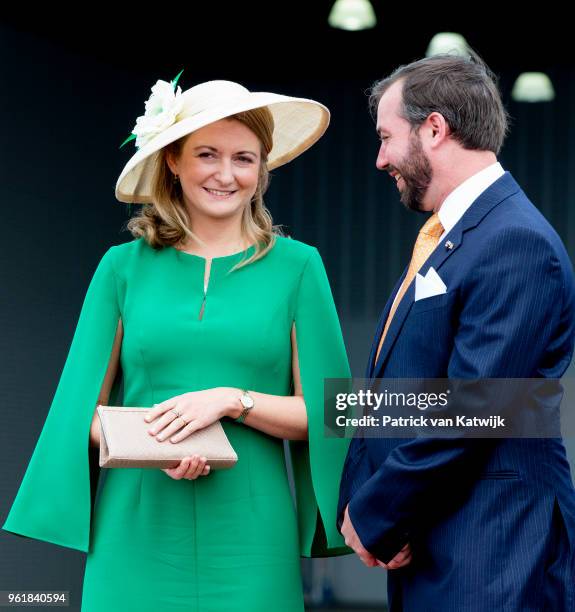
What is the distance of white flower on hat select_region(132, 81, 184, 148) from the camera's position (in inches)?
117

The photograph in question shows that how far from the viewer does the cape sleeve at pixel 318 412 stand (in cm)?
292

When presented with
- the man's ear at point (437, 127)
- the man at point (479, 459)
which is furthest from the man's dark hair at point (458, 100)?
the man at point (479, 459)

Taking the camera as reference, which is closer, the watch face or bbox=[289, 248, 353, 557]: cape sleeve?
the watch face

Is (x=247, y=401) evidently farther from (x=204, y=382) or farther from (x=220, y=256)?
(x=220, y=256)

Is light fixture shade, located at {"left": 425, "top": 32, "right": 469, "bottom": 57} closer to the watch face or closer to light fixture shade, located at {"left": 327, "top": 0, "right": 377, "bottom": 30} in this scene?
light fixture shade, located at {"left": 327, "top": 0, "right": 377, "bottom": 30}

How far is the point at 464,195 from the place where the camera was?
2711 millimetres

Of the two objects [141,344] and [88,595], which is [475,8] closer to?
[141,344]

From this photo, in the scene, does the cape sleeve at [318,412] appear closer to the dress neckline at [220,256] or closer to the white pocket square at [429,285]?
the dress neckline at [220,256]

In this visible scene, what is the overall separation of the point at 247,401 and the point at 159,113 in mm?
732

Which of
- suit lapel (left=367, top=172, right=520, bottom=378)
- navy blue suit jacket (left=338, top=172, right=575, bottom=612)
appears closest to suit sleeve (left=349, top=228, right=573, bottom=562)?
navy blue suit jacket (left=338, top=172, right=575, bottom=612)

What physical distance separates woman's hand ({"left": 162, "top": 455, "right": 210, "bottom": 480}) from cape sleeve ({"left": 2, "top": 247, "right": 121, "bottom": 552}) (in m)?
0.28

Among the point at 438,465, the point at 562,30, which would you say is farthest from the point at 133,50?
the point at 438,465

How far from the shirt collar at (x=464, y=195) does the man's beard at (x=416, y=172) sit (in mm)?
70

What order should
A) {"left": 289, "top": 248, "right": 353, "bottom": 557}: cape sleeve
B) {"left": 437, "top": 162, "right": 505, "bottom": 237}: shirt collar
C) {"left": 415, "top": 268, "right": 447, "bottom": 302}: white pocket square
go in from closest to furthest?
{"left": 415, "top": 268, "right": 447, "bottom": 302}: white pocket square
{"left": 437, "top": 162, "right": 505, "bottom": 237}: shirt collar
{"left": 289, "top": 248, "right": 353, "bottom": 557}: cape sleeve
